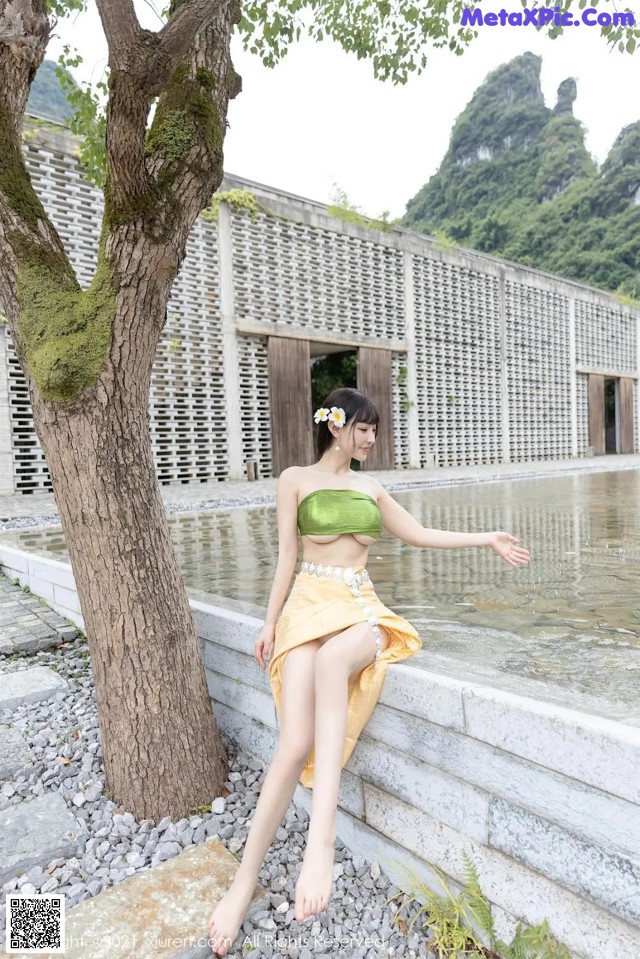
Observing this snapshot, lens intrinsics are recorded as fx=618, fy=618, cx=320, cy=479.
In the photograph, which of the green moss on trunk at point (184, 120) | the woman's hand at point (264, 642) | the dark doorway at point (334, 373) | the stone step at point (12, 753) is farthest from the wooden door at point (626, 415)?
the stone step at point (12, 753)

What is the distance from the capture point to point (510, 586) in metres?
3.68

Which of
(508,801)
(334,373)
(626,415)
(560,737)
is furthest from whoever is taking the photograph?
(626,415)

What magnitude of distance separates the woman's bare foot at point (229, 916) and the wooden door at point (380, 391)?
12829 mm

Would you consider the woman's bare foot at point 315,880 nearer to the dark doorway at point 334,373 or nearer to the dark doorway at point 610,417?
the dark doorway at point 334,373

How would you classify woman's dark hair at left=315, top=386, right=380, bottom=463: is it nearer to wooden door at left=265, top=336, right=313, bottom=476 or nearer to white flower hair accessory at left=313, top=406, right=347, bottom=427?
white flower hair accessory at left=313, top=406, right=347, bottom=427

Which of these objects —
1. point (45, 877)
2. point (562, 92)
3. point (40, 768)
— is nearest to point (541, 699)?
point (45, 877)

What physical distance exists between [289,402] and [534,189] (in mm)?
37360

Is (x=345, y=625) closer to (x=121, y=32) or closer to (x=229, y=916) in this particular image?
(x=229, y=916)

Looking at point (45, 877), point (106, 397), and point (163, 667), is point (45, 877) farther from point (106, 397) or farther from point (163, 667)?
point (106, 397)

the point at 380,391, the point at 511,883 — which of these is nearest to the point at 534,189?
the point at 380,391

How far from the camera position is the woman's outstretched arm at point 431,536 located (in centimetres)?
220

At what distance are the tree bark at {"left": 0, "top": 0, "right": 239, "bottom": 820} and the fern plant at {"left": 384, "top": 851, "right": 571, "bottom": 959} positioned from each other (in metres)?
0.98

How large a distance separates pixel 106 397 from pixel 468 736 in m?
1.61

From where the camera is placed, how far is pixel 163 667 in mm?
2312
